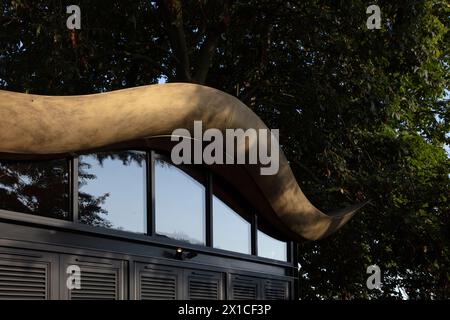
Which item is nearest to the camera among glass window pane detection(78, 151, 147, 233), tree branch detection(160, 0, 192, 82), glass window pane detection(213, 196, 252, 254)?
glass window pane detection(78, 151, 147, 233)

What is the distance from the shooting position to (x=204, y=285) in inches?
429

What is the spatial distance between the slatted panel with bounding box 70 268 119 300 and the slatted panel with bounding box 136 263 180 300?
1.54ft

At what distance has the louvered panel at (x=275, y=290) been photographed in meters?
12.8

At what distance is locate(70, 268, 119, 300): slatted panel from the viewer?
8672 mm

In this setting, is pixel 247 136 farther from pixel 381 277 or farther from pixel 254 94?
pixel 381 277

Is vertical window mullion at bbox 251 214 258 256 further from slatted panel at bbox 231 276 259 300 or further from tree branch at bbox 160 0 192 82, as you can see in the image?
tree branch at bbox 160 0 192 82

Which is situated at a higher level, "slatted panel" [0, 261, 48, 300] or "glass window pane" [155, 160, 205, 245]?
"glass window pane" [155, 160, 205, 245]

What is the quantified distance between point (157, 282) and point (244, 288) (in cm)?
240

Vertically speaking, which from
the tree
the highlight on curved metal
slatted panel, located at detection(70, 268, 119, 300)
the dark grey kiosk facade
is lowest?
slatted panel, located at detection(70, 268, 119, 300)

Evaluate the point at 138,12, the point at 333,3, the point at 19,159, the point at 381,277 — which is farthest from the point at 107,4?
the point at 381,277

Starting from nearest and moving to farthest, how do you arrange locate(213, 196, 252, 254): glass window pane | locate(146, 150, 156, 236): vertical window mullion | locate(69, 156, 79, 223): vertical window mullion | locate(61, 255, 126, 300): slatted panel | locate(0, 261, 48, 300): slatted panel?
locate(0, 261, 48, 300): slatted panel < locate(61, 255, 126, 300): slatted panel < locate(69, 156, 79, 223): vertical window mullion < locate(146, 150, 156, 236): vertical window mullion < locate(213, 196, 252, 254): glass window pane

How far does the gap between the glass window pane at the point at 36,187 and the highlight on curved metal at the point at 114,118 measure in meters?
0.31

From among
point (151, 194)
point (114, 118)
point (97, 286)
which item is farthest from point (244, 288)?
point (114, 118)

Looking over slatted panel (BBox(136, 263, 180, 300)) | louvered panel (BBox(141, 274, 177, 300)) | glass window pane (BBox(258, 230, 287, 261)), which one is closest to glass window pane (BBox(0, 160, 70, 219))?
slatted panel (BBox(136, 263, 180, 300))
